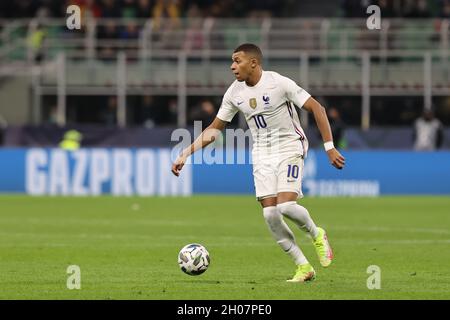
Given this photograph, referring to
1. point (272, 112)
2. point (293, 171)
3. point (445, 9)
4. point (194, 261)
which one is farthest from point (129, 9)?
point (293, 171)

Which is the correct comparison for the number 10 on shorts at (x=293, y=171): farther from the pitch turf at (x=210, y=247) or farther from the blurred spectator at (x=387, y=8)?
the blurred spectator at (x=387, y=8)

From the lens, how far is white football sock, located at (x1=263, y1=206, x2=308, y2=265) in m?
12.0

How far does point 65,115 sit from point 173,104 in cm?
309

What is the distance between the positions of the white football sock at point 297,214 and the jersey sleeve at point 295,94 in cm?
98

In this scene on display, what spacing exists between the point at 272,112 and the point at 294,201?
0.92m

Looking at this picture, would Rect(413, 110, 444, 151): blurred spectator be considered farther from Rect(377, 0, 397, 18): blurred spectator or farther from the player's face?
the player's face

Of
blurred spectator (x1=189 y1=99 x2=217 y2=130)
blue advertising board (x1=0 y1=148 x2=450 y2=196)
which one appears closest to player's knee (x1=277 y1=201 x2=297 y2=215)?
blue advertising board (x1=0 y1=148 x2=450 y2=196)

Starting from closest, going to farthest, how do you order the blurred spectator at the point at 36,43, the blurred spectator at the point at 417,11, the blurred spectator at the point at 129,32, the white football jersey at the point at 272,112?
→ 1. the white football jersey at the point at 272,112
2. the blurred spectator at the point at 129,32
3. the blurred spectator at the point at 36,43
4. the blurred spectator at the point at 417,11

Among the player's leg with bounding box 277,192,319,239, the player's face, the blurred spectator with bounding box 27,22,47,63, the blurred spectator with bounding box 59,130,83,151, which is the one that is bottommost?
the player's leg with bounding box 277,192,319,239

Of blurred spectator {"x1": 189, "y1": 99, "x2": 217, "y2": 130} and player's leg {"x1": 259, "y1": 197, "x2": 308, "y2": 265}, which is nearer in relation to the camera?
player's leg {"x1": 259, "y1": 197, "x2": 308, "y2": 265}

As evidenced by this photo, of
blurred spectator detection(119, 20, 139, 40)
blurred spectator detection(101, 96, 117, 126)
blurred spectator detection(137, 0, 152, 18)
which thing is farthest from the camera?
blurred spectator detection(137, 0, 152, 18)

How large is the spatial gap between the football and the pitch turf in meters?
0.10

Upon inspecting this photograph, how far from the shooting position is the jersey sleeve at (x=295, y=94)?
475 inches

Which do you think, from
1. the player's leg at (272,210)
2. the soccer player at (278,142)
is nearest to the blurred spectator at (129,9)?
the soccer player at (278,142)
